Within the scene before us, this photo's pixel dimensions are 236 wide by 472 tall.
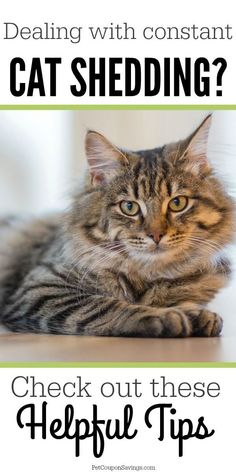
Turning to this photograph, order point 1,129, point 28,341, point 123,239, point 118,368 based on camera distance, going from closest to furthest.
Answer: point 118,368, point 28,341, point 123,239, point 1,129

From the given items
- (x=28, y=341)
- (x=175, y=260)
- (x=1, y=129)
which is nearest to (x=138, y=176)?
(x=175, y=260)

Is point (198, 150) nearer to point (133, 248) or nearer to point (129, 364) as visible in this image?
point (133, 248)

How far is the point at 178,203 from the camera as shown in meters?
1.81

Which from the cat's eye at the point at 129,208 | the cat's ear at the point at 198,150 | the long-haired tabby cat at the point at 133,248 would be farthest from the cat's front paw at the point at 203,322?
the cat's ear at the point at 198,150

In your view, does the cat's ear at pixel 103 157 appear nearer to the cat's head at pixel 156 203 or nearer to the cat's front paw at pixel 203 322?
the cat's head at pixel 156 203

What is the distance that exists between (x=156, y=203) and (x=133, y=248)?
0.48 ft

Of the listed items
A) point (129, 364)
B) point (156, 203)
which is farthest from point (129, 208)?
point (129, 364)

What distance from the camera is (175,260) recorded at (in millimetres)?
1874

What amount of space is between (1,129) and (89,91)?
4.40 ft

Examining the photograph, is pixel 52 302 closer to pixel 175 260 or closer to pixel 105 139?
pixel 175 260

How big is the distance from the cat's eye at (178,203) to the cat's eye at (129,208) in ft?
0.32

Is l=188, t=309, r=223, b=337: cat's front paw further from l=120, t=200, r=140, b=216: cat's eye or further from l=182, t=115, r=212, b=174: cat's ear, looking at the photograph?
l=182, t=115, r=212, b=174: cat's ear

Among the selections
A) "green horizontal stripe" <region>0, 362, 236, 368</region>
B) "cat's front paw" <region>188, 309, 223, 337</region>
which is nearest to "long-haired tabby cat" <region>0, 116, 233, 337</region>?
"cat's front paw" <region>188, 309, 223, 337</region>

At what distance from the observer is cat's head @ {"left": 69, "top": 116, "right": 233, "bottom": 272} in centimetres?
178
